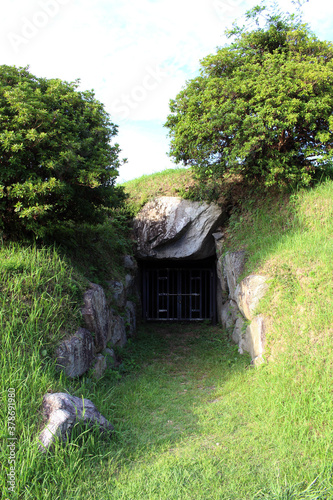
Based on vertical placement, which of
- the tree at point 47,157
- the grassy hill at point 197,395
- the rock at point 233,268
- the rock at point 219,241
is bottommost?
the grassy hill at point 197,395

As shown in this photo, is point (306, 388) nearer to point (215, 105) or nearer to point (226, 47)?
point (215, 105)

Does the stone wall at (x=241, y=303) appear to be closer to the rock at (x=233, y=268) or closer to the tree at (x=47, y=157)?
the rock at (x=233, y=268)

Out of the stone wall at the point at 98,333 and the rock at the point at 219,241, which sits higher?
the rock at the point at 219,241

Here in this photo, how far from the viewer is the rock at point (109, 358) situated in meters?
5.59

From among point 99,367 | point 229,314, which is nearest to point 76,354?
point 99,367

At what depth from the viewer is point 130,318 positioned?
7820 mm

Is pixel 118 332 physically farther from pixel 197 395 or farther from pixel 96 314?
pixel 197 395

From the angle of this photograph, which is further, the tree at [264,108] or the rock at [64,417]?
the tree at [264,108]

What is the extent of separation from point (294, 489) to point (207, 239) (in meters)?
6.23

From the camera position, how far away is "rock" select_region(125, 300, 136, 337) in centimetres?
755

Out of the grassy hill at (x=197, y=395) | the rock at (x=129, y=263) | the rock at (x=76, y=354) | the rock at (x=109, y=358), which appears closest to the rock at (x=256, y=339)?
the grassy hill at (x=197, y=395)

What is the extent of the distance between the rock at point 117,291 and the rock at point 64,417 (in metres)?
3.32

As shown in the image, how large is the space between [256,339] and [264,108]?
15.4 ft

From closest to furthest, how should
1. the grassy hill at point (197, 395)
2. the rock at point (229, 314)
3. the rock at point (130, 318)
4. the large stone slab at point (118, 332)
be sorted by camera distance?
the grassy hill at point (197, 395) < the large stone slab at point (118, 332) < the rock at point (229, 314) < the rock at point (130, 318)
